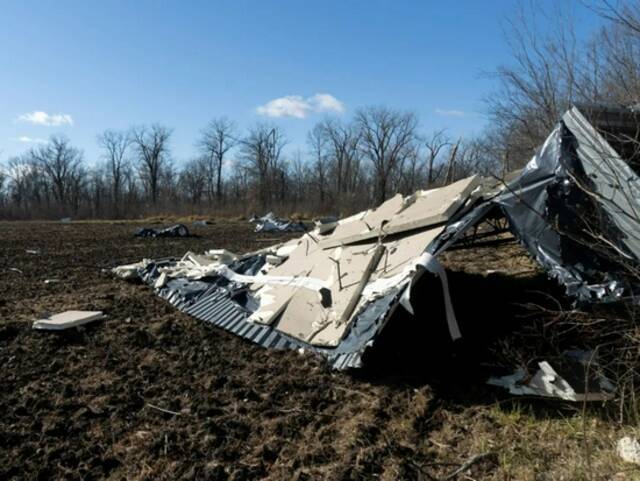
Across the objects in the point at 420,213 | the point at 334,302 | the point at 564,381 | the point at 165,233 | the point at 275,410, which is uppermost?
the point at 420,213

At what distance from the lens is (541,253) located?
3797 mm

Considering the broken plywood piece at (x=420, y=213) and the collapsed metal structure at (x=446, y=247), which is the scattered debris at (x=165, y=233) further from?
the broken plywood piece at (x=420, y=213)

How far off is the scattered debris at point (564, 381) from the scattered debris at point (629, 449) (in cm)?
55

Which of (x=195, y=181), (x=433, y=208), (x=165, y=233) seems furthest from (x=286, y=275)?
(x=195, y=181)

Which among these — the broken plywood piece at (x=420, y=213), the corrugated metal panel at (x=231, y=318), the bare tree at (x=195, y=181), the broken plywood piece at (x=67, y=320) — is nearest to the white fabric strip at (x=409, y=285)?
the corrugated metal panel at (x=231, y=318)

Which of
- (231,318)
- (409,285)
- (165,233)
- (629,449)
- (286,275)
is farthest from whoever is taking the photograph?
(165,233)

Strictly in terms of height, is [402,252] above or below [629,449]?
above

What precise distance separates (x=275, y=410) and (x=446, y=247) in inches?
78.3

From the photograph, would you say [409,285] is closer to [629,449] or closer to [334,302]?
[334,302]

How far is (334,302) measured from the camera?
15.1 feet

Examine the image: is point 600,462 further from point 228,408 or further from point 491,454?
point 228,408

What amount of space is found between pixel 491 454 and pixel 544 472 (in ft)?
0.95

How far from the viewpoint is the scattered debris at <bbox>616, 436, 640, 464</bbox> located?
8.09 feet

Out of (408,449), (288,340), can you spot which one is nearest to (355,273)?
(288,340)
